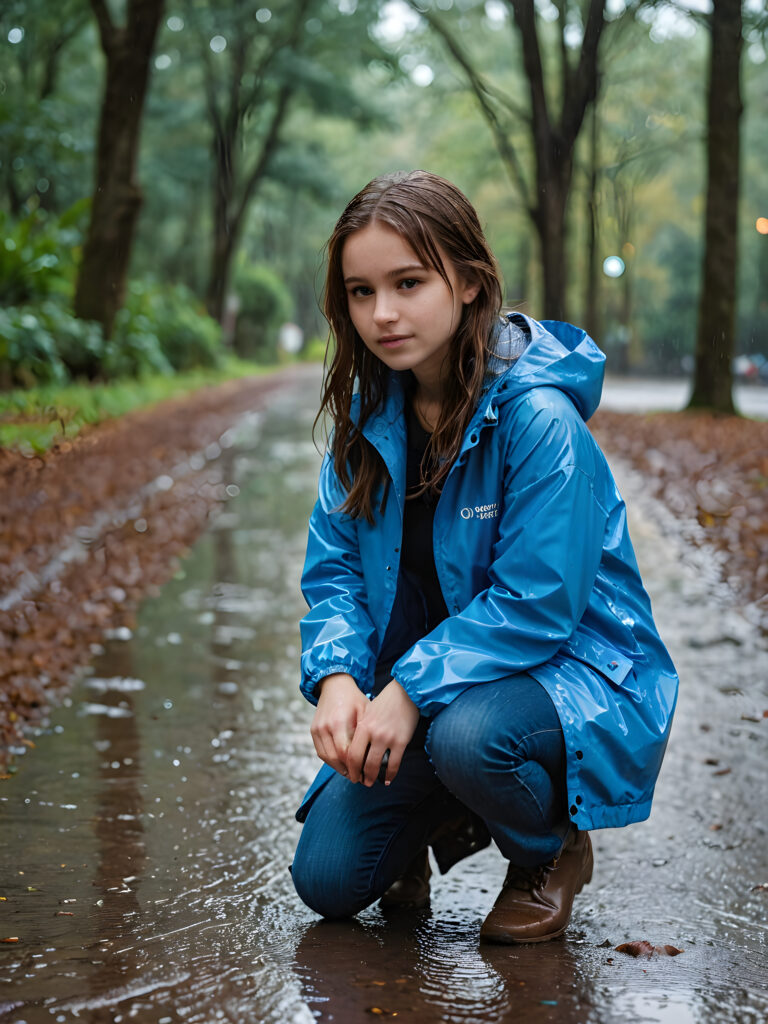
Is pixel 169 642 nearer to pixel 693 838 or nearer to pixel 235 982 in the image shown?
pixel 693 838

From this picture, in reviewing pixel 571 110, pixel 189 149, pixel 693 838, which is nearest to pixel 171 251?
pixel 189 149

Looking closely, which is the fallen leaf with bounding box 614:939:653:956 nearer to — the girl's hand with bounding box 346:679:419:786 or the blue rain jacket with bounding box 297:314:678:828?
the blue rain jacket with bounding box 297:314:678:828

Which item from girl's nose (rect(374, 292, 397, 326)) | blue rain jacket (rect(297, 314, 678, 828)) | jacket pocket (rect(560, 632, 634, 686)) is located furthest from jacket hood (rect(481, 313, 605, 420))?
jacket pocket (rect(560, 632, 634, 686))

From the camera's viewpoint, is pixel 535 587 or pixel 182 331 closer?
pixel 535 587

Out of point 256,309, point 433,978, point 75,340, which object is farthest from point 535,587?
point 256,309

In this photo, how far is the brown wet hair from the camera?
2.54 meters

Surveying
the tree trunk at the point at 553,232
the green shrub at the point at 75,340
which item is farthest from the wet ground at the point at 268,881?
the tree trunk at the point at 553,232

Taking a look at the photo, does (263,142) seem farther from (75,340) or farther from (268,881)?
(268,881)

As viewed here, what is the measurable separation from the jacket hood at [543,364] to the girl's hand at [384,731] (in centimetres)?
66

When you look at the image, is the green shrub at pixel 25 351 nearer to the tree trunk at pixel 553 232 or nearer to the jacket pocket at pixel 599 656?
the tree trunk at pixel 553 232

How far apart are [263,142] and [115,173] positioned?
18968 millimetres

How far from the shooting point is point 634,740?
2471 millimetres

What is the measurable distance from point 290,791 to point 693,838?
1234 millimetres

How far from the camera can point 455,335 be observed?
106 inches
